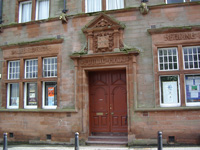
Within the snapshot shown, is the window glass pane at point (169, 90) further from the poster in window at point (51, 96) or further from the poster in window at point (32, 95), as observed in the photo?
the poster in window at point (32, 95)

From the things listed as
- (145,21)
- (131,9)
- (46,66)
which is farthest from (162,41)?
(46,66)

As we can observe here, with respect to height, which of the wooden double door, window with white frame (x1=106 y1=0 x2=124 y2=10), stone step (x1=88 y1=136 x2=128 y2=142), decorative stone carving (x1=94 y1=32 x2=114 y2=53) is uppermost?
window with white frame (x1=106 y1=0 x2=124 y2=10)

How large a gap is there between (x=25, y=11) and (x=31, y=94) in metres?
4.46

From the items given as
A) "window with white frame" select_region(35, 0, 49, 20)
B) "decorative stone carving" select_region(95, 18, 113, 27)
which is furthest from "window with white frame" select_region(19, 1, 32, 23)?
"decorative stone carving" select_region(95, 18, 113, 27)

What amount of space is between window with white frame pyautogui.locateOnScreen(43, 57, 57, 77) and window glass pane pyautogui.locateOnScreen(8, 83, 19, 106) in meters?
1.89

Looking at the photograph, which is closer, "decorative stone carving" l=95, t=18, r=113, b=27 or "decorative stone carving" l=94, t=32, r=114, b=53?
"decorative stone carving" l=94, t=32, r=114, b=53

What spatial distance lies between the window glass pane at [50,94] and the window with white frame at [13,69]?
73.3 inches

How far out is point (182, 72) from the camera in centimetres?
911

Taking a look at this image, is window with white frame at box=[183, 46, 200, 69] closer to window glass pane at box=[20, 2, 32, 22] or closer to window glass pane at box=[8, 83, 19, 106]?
window glass pane at box=[20, 2, 32, 22]

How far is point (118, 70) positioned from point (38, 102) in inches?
162

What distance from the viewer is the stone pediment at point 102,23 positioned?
985cm

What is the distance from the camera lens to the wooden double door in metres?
10.1

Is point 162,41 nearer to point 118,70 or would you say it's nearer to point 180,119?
point 118,70

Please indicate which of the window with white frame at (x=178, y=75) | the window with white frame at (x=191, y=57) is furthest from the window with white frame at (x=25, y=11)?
the window with white frame at (x=191, y=57)
